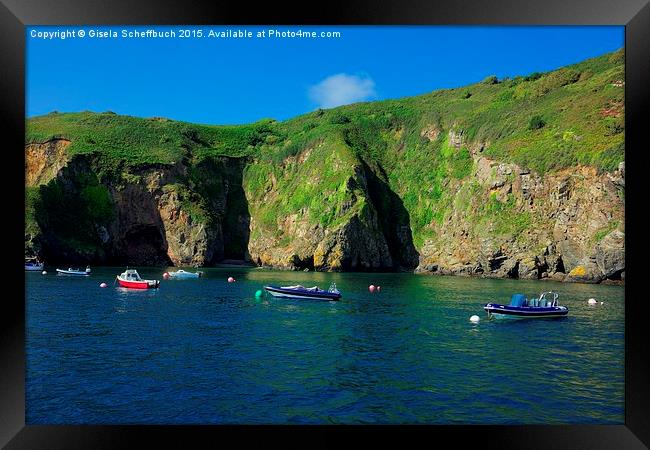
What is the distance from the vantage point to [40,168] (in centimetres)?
9938

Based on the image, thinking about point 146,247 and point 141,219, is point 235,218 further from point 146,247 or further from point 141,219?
point 141,219

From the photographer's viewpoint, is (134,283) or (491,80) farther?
(491,80)

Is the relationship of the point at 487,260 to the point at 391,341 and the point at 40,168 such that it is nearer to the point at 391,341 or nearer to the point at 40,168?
the point at 391,341

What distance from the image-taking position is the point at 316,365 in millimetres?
20719

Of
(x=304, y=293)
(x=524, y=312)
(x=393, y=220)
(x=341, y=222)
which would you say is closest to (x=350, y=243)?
(x=341, y=222)

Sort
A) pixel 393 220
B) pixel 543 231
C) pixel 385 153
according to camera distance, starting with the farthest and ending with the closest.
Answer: pixel 385 153
pixel 393 220
pixel 543 231

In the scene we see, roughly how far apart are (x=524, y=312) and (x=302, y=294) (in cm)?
1988

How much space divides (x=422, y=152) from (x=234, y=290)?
68.3m

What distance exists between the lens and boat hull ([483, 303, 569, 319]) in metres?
35.3

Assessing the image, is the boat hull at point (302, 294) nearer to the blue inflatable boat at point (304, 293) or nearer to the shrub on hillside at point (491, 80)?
the blue inflatable boat at point (304, 293)

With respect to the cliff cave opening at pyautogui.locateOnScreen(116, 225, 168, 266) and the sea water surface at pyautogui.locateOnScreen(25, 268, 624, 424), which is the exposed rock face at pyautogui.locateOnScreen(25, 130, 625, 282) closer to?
the cliff cave opening at pyautogui.locateOnScreen(116, 225, 168, 266)

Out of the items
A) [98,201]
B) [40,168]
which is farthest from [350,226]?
[40,168]

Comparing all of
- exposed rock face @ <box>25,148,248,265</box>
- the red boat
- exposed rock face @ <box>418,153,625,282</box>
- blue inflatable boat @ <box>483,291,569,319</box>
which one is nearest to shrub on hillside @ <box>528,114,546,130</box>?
exposed rock face @ <box>418,153,625,282</box>

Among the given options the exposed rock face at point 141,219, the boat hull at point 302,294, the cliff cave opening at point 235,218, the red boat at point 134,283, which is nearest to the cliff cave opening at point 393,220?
the cliff cave opening at point 235,218
